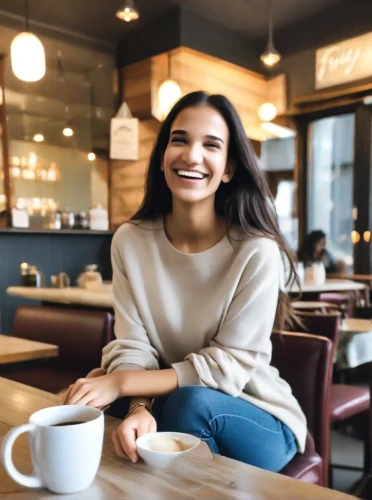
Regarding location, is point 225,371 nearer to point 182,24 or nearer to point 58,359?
point 58,359

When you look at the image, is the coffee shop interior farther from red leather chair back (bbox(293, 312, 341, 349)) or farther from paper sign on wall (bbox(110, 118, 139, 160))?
red leather chair back (bbox(293, 312, 341, 349))

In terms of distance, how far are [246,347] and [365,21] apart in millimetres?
4452

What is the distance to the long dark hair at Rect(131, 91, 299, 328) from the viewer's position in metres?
1.25

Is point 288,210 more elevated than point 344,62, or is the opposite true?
point 344,62

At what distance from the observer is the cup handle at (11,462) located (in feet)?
1.78

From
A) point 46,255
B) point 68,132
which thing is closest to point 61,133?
point 68,132

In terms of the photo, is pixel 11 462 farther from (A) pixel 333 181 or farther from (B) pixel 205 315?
(A) pixel 333 181

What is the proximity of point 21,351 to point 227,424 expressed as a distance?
93cm

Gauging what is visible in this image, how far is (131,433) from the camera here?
691mm

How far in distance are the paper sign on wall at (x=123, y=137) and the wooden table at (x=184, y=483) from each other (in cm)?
446

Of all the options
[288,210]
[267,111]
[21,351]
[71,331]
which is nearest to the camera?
[21,351]

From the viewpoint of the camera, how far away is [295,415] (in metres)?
1.17

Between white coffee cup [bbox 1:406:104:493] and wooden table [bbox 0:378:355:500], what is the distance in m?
0.01

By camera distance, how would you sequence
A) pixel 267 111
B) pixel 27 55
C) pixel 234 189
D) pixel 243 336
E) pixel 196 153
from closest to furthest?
pixel 243 336 < pixel 196 153 < pixel 234 189 < pixel 27 55 < pixel 267 111
